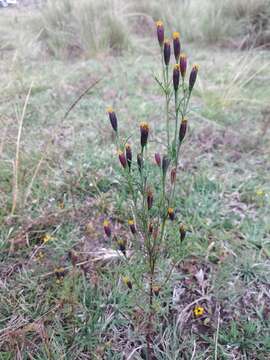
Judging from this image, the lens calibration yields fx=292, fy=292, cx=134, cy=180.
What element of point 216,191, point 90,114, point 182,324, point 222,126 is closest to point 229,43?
point 222,126

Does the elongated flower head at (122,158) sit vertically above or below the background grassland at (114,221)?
above

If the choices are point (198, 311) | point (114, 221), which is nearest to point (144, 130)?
point (198, 311)

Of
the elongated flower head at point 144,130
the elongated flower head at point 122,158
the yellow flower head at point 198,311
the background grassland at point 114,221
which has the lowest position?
the yellow flower head at point 198,311

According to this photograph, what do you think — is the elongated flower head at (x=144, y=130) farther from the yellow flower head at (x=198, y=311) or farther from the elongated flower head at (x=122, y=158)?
the yellow flower head at (x=198, y=311)

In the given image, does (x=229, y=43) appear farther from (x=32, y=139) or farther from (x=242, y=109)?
(x=32, y=139)

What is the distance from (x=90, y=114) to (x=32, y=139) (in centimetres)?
60

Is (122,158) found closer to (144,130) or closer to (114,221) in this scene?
(144,130)

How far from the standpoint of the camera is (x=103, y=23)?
13.7 ft

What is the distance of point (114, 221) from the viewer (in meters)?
1.56

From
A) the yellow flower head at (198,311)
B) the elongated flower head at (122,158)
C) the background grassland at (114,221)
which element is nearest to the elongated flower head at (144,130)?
the elongated flower head at (122,158)

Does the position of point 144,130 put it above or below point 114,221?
above

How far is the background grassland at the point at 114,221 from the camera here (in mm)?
1074

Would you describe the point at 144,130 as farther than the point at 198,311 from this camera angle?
No

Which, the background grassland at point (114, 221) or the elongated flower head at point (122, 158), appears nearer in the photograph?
the elongated flower head at point (122, 158)
